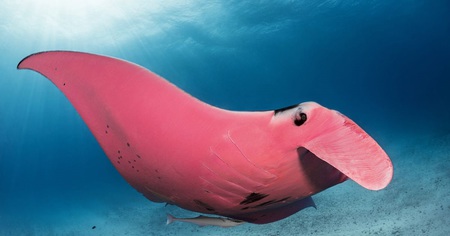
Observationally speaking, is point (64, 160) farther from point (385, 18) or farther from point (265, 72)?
point (385, 18)

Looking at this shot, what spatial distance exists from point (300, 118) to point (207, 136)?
405 mm

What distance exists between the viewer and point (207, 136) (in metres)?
1.26

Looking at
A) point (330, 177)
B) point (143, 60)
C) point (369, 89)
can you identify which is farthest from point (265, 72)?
point (330, 177)

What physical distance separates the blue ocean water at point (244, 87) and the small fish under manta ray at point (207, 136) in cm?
741

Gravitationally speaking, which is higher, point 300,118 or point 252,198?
point 300,118

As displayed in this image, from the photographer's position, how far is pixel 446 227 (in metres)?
6.75

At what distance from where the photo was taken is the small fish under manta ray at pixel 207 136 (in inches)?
43.7

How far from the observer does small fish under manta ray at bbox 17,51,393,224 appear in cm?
111

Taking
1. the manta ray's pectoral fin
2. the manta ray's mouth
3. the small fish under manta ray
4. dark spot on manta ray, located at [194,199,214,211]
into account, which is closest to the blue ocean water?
the manta ray's pectoral fin

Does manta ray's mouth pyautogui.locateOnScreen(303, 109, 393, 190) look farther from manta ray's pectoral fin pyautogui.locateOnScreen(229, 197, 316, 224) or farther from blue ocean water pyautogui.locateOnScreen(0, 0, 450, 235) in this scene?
blue ocean water pyautogui.locateOnScreen(0, 0, 450, 235)

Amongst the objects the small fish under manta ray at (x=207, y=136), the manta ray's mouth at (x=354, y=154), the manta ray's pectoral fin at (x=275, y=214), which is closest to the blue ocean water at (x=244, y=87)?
the manta ray's pectoral fin at (x=275, y=214)

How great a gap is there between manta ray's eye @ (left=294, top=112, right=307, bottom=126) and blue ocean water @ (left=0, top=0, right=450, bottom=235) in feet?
24.8

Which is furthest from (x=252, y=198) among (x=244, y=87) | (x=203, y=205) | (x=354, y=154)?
(x=244, y=87)

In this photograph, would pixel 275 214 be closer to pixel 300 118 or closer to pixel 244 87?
pixel 300 118
